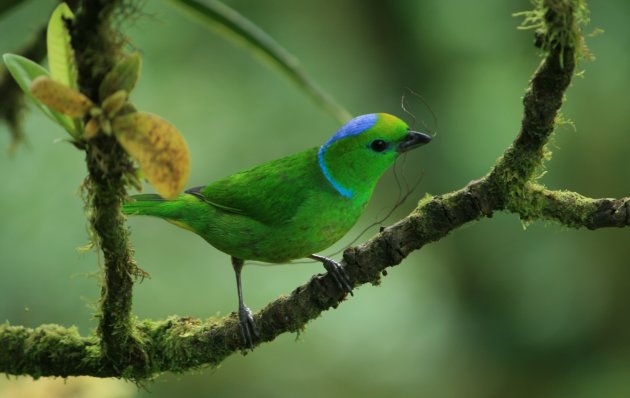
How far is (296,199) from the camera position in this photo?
2891mm

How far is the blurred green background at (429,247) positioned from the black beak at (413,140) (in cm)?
192

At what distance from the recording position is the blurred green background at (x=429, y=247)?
15.8ft

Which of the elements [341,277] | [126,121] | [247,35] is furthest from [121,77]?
[341,277]

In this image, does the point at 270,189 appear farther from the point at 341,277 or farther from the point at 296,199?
the point at 341,277

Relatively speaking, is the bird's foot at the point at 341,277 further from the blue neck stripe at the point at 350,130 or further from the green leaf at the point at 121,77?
the green leaf at the point at 121,77

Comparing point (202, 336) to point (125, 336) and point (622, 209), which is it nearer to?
point (125, 336)

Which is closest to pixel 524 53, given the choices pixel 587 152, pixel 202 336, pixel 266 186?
pixel 587 152

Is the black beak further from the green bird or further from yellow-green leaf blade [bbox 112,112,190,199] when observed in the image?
yellow-green leaf blade [bbox 112,112,190,199]

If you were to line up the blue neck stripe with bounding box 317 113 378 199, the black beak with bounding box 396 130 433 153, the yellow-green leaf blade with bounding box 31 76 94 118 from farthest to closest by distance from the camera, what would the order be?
1. the blue neck stripe with bounding box 317 113 378 199
2. the black beak with bounding box 396 130 433 153
3. the yellow-green leaf blade with bounding box 31 76 94 118

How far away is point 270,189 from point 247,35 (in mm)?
843

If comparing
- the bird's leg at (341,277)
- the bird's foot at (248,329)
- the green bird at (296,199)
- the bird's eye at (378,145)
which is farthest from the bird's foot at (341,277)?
the bird's eye at (378,145)

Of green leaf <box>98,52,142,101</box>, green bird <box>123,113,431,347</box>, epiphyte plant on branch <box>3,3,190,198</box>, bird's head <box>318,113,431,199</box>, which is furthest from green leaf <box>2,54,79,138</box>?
bird's head <box>318,113,431,199</box>

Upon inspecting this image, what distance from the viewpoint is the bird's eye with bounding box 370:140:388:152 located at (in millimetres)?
2850

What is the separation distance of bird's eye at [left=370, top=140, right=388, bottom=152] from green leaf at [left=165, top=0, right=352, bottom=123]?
508 millimetres
